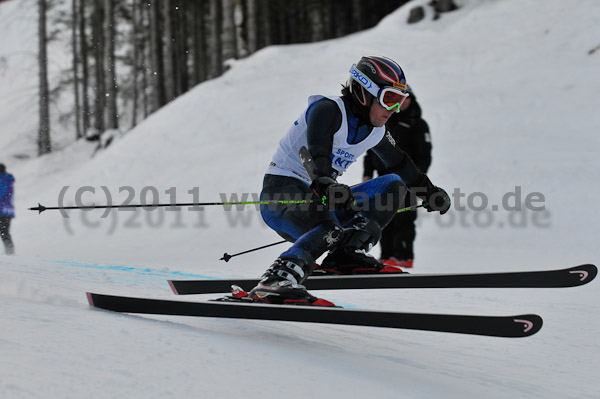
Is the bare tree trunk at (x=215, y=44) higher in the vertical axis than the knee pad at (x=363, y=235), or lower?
higher

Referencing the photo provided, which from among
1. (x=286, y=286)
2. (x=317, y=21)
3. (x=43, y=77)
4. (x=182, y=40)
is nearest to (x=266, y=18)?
(x=317, y=21)

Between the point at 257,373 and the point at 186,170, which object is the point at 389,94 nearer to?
the point at 257,373

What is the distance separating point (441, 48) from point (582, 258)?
8.51m

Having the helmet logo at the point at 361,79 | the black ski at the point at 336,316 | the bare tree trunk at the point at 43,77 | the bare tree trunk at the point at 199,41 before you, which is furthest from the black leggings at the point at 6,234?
the bare tree trunk at the point at 199,41

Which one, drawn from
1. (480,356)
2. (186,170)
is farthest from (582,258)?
(186,170)

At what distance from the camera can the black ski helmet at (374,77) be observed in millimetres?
3365

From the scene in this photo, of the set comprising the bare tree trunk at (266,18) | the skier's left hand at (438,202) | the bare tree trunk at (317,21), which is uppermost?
the bare tree trunk at (266,18)

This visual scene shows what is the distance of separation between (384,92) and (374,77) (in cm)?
10

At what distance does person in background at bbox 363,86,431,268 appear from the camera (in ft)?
21.1

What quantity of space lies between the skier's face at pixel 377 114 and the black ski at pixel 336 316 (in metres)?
1.21

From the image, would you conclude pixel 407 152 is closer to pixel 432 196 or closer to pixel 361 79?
pixel 432 196

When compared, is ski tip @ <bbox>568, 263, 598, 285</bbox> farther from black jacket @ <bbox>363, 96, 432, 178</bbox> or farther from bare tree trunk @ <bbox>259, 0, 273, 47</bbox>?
bare tree trunk @ <bbox>259, 0, 273, 47</bbox>

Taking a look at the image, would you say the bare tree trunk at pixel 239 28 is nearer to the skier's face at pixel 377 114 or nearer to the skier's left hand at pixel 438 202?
the skier's left hand at pixel 438 202

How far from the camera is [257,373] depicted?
2326 millimetres
